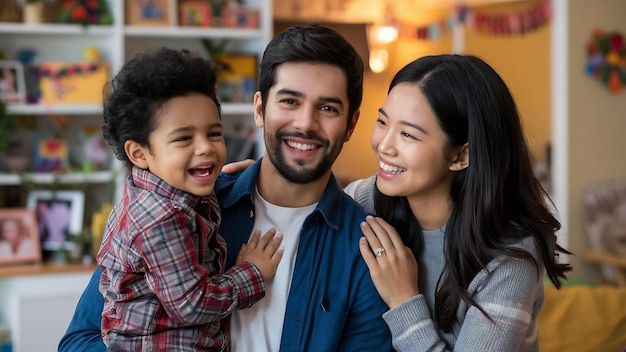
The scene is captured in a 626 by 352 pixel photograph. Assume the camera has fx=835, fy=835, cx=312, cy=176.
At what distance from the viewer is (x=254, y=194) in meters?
2.11

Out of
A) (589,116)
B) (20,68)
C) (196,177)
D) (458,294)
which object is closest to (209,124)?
(196,177)

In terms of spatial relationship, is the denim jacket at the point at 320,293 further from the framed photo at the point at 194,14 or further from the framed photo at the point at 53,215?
the framed photo at the point at 194,14

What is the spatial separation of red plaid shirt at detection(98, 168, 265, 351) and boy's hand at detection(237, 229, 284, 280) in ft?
0.11

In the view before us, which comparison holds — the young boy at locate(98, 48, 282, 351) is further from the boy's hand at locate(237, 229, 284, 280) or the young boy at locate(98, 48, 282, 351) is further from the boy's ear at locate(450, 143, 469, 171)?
the boy's ear at locate(450, 143, 469, 171)

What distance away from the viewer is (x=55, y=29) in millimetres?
4570

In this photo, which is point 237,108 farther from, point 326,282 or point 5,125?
point 326,282

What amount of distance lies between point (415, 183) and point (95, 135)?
3.27 metres

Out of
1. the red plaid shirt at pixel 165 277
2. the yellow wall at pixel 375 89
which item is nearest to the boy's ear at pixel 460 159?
the red plaid shirt at pixel 165 277

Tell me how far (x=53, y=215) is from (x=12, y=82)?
76cm

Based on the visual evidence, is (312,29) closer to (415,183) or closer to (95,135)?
(415,183)

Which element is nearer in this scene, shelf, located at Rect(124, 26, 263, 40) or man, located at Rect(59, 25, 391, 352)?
man, located at Rect(59, 25, 391, 352)

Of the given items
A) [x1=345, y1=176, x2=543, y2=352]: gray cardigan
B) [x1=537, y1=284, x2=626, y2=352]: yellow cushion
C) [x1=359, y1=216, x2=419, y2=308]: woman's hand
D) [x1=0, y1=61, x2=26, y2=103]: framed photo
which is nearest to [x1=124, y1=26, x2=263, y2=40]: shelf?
[x1=0, y1=61, x2=26, y2=103]: framed photo

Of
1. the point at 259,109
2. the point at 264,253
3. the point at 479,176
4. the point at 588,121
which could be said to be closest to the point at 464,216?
the point at 479,176

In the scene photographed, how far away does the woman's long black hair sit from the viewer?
1.92 meters
